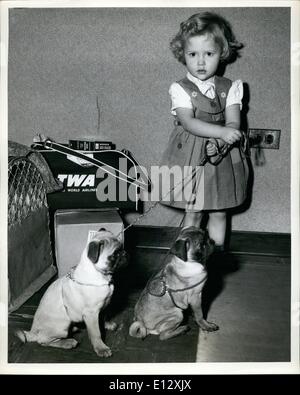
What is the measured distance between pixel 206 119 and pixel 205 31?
295mm

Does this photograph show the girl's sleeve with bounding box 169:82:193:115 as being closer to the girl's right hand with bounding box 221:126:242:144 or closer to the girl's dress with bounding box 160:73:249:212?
the girl's dress with bounding box 160:73:249:212

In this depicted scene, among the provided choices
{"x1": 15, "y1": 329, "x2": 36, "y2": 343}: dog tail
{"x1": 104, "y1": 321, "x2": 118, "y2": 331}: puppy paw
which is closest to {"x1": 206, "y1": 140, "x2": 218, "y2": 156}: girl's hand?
{"x1": 104, "y1": 321, "x2": 118, "y2": 331}: puppy paw

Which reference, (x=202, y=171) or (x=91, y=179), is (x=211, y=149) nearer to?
(x=202, y=171)

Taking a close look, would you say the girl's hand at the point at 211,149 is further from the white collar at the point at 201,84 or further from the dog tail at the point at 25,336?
the dog tail at the point at 25,336

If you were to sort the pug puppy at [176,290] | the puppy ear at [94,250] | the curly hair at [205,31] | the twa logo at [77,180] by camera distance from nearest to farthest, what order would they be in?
1. the puppy ear at [94,250]
2. the pug puppy at [176,290]
3. the curly hair at [205,31]
4. the twa logo at [77,180]

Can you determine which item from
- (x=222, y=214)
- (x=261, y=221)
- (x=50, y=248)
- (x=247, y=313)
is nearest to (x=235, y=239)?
(x=261, y=221)

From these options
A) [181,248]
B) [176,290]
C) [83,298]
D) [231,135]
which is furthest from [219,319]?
[231,135]

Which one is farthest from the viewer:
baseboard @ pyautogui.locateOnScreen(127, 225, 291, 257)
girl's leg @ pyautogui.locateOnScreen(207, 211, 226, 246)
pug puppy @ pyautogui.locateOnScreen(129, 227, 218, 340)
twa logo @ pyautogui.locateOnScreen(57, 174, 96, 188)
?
baseboard @ pyautogui.locateOnScreen(127, 225, 291, 257)

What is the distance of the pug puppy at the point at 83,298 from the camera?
1202 mm

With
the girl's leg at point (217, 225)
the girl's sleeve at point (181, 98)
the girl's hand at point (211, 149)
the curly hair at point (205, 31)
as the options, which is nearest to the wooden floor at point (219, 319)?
the girl's leg at point (217, 225)

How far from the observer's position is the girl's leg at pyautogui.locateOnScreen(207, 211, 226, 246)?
1657mm

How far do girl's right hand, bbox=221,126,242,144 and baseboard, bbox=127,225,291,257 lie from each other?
563 mm

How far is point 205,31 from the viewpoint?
4.54 ft
